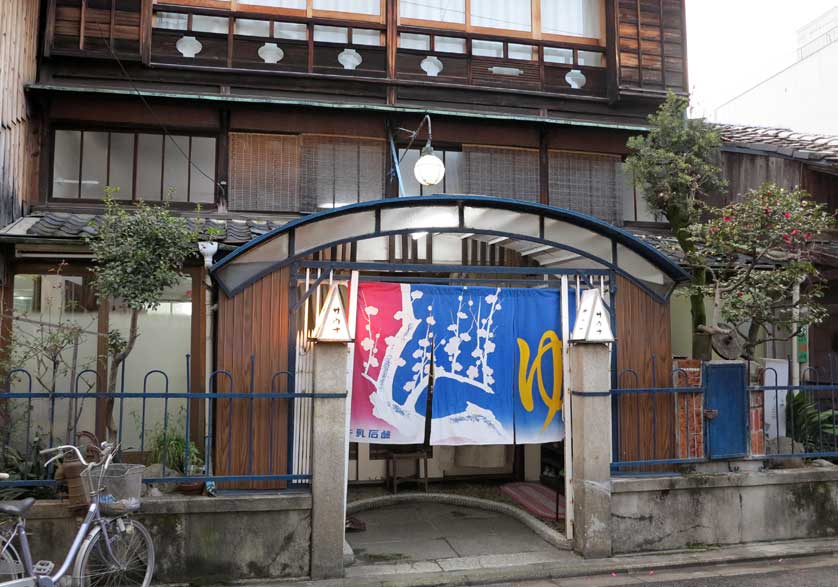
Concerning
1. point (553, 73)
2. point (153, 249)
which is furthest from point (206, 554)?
point (553, 73)

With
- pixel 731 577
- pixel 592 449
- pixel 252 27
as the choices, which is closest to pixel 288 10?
pixel 252 27

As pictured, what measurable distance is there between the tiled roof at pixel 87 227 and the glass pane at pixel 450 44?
489cm

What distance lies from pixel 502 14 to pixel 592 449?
9.10 metres

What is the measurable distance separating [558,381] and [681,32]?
29.8ft

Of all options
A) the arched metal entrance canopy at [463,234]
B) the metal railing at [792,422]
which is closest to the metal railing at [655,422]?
the metal railing at [792,422]

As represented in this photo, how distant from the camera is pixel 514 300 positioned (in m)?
8.61

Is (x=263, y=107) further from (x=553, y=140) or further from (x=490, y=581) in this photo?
(x=490, y=581)

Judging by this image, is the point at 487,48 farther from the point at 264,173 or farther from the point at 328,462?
the point at 328,462

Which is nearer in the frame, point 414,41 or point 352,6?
point 352,6

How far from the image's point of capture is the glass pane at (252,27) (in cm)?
1189

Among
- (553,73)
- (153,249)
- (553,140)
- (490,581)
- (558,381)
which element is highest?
(553,73)

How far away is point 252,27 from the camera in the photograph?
39.1 feet

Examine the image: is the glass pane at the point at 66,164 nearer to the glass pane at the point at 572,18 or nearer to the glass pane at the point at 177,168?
the glass pane at the point at 177,168

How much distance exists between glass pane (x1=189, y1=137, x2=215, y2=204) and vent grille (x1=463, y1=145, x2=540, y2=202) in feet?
15.5
